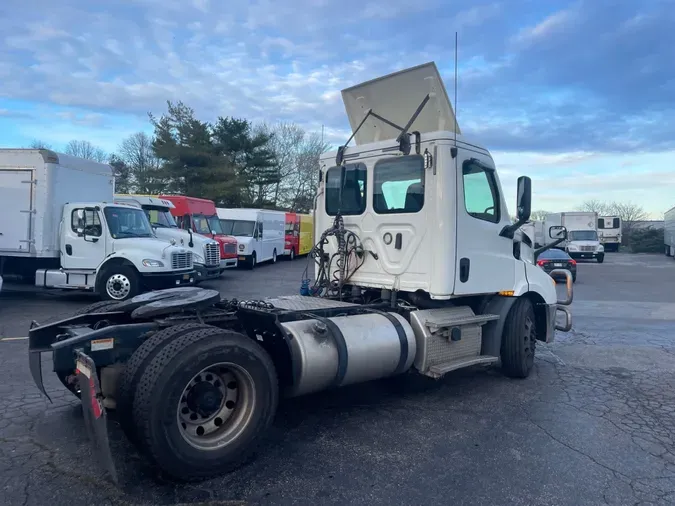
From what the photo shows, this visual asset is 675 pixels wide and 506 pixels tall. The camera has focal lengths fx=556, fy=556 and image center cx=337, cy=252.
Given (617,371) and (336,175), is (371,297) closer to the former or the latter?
(336,175)

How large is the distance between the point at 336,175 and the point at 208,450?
3.92 meters

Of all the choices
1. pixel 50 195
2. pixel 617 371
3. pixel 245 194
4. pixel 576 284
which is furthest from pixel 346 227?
pixel 245 194

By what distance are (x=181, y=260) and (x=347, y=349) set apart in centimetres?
957

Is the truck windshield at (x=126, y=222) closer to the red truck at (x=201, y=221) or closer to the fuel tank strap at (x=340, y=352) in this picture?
the red truck at (x=201, y=221)

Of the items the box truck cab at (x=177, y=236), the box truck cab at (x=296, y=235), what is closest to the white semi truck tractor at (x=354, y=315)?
the box truck cab at (x=177, y=236)

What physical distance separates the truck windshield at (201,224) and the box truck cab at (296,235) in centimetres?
929

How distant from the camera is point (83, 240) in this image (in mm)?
12977

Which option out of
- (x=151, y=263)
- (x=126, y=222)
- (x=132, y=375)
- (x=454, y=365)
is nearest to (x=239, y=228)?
(x=126, y=222)

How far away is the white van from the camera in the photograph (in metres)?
24.7

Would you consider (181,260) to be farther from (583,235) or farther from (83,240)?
(583,235)

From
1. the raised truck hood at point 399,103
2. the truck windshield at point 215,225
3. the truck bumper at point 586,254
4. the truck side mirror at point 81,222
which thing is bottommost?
the truck bumper at point 586,254

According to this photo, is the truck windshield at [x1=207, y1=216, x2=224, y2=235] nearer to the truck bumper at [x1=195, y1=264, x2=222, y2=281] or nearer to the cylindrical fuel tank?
the truck bumper at [x1=195, y1=264, x2=222, y2=281]

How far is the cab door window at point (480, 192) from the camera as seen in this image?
6.05m

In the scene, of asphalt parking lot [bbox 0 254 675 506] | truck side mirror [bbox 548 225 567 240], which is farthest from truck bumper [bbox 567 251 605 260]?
truck side mirror [bbox 548 225 567 240]
